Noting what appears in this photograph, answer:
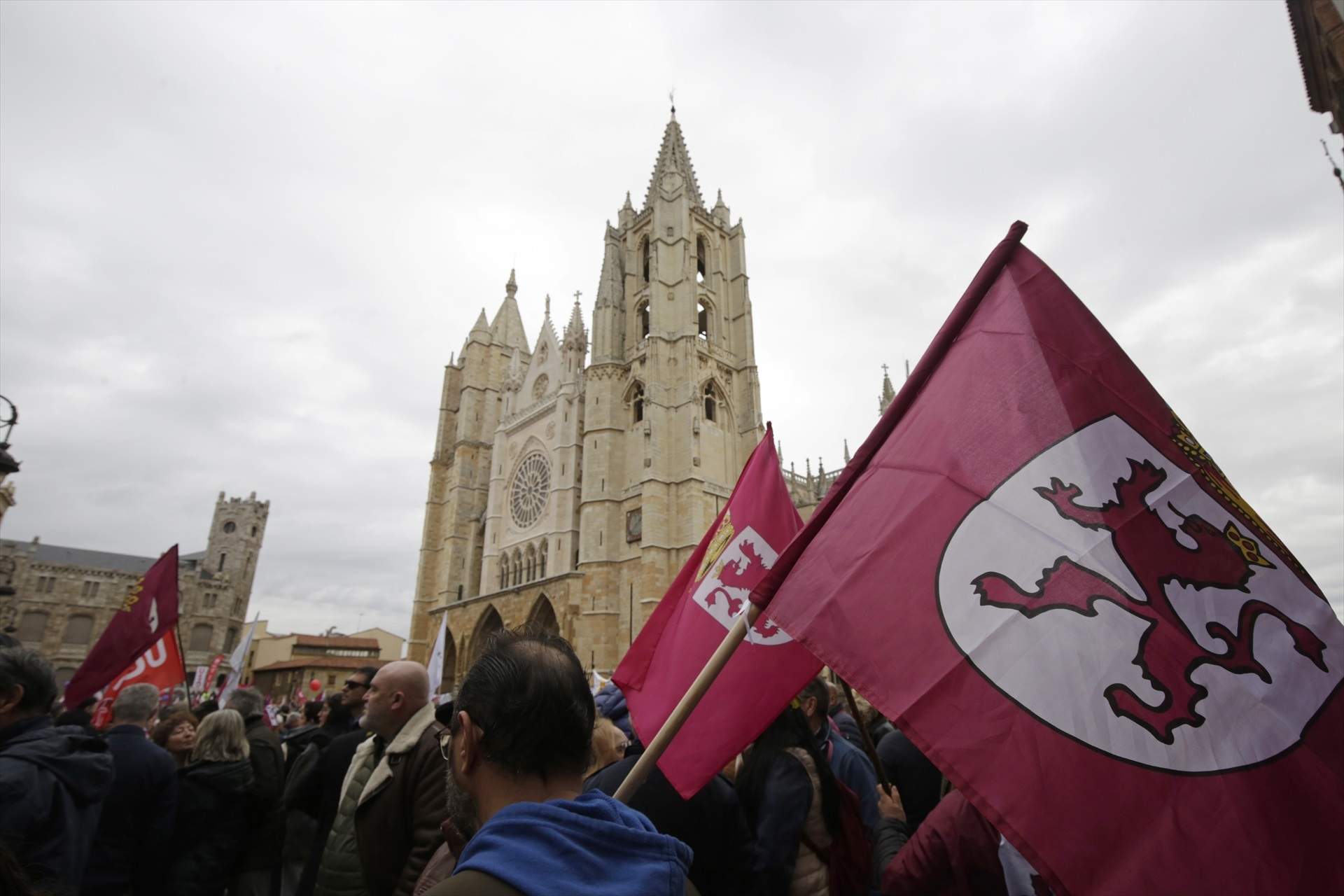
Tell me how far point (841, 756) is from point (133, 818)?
3.65 meters

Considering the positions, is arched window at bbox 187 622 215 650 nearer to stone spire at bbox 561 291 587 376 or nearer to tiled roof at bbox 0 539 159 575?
tiled roof at bbox 0 539 159 575

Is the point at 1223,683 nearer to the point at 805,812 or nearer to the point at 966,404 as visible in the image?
the point at 966,404

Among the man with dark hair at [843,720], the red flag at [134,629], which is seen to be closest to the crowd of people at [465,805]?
the man with dark hair at [843,720]

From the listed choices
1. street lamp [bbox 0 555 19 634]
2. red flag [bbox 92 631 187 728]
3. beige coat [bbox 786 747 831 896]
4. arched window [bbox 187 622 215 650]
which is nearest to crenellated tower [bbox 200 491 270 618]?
arched window [bbox 187 622 215 650]

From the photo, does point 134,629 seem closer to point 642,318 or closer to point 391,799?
point 391,799

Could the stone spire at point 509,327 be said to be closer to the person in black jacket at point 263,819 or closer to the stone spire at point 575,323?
the stone spire at point 575,323

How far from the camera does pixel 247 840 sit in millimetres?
3996

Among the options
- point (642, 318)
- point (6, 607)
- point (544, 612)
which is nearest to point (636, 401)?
point (642, 318)

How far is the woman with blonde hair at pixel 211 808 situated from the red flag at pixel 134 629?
297 centimetres

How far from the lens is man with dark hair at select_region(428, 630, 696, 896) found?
1.00 m

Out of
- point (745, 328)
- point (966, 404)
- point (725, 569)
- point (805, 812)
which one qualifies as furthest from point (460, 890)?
point (745, 328)

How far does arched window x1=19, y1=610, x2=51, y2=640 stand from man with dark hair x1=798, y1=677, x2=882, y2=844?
55.0 m

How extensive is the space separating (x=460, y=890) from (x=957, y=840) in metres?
1.64

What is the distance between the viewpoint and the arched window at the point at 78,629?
41.2m
